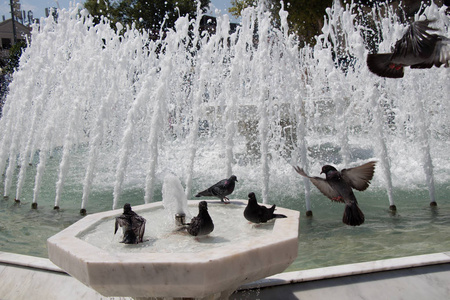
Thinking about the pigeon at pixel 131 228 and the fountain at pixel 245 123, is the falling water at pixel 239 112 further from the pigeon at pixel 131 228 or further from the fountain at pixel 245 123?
the pigeon at pixel 131 228

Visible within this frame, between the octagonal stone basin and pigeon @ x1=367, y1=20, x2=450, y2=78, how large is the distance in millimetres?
1351

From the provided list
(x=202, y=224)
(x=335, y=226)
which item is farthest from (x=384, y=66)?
(x=335, y=226)

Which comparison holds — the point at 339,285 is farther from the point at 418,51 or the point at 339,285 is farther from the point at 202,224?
the point at 418,51

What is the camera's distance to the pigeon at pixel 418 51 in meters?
2.98

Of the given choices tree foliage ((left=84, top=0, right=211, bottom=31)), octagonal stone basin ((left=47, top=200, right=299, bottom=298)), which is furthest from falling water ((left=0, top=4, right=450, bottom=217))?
tree foliage ((left=84, top=0, right=211, bottom=31))

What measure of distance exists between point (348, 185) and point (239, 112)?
4.67 m

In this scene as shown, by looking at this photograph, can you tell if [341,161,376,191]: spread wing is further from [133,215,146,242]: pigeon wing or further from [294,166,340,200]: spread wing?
[133,215,146,242]: pigeon wing

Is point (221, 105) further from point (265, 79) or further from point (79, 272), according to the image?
point (79, 272)

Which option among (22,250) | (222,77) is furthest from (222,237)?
(222,77)

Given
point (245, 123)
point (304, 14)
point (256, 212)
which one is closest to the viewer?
point (256, 212)

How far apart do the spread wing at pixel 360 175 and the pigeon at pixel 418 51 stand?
26.8 inches

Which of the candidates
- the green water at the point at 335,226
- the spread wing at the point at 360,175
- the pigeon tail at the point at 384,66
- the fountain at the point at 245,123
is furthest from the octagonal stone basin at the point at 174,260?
the fountain at the point at 245,123

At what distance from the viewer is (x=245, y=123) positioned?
8.28 m

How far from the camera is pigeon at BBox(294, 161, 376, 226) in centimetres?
315
